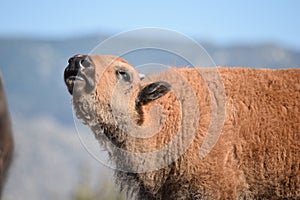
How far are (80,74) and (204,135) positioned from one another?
2.16 meters

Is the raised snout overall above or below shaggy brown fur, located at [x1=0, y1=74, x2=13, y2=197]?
above

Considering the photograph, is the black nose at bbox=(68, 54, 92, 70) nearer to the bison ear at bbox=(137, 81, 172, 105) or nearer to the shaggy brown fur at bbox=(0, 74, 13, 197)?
the bison ear at bbox=(137, 81, 172, 105)

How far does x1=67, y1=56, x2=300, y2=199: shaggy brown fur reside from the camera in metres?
12.0

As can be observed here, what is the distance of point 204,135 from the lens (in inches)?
479

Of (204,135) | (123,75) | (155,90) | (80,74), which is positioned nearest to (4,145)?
(80,74)

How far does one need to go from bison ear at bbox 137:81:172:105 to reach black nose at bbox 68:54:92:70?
1.03 metres

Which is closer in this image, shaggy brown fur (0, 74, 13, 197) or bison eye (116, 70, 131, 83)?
shaggy brown fur (0, 74, 13, 197)

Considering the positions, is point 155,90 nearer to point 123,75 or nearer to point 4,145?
point 123,75

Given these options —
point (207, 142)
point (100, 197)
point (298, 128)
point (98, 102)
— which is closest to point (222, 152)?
point (207, 142)

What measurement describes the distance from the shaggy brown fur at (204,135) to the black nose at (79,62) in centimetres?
10

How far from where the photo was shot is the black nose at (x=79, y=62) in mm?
11602

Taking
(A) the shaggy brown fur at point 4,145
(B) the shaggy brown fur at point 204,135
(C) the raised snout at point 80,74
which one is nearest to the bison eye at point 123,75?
(B) the shaggy brown fur at point 204,135

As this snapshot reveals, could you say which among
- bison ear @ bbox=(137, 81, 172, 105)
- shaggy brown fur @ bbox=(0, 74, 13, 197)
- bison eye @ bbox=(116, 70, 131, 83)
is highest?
bison eye @ bbox=(116, 70, 131, 83)

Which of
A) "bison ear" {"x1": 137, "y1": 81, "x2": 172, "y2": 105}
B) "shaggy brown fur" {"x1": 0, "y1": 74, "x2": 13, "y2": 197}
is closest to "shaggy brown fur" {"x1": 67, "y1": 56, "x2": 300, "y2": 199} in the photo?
"bison ear" {"x1": 137, "y1": 81, "x2": 172, "y2": 105}
